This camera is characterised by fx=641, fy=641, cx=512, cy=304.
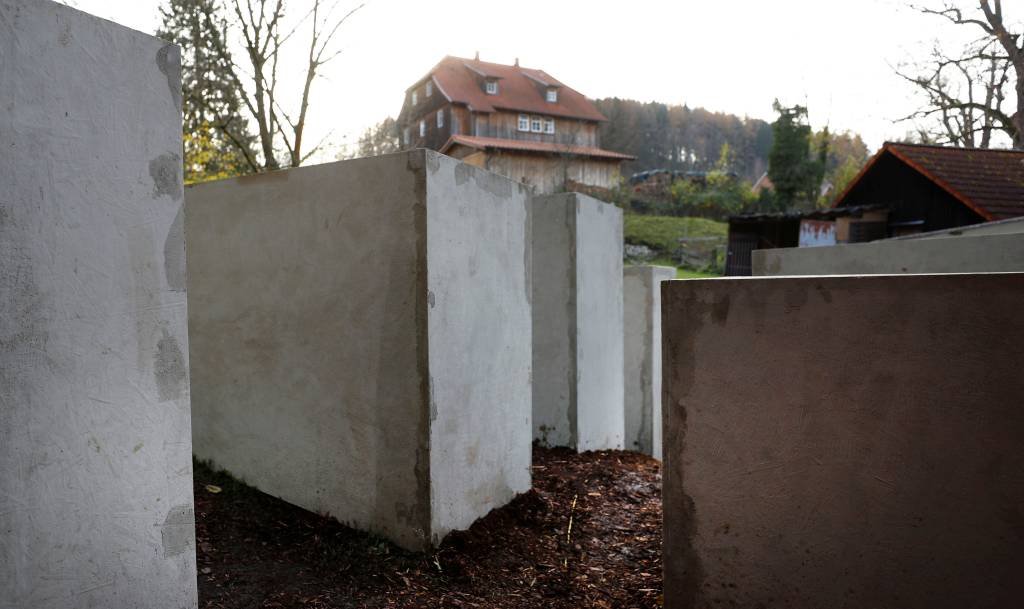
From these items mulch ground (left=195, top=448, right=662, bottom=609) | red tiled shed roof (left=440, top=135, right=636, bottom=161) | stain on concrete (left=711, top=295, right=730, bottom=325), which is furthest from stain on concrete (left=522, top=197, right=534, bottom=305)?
red tiled shed roof (left=440, top=135, right=636, bottom=161)

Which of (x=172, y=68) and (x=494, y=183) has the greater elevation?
(x=172, y=68)

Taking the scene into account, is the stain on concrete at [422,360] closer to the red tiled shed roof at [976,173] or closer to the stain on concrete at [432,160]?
the stain on concrete at [432,160]

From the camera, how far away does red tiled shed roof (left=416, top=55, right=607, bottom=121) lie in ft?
119

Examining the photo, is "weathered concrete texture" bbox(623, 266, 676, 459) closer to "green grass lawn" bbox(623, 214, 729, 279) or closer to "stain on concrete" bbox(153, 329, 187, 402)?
"stain on concrete" bbox(153, 329, 187, 402)

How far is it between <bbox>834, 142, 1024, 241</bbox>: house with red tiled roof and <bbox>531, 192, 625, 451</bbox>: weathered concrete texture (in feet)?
46.9

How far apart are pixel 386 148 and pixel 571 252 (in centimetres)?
1438

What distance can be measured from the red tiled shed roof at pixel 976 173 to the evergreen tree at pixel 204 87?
16.7 m

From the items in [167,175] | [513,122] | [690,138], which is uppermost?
[690,138]

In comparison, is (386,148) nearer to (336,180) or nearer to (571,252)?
(571,252)

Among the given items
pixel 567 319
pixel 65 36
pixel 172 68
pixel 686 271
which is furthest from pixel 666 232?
pixel 65 36

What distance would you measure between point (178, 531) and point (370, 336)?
5.47ft

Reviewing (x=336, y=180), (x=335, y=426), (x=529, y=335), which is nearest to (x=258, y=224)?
(x=336, y=180)

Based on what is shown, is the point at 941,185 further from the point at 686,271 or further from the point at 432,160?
the point at 432,160

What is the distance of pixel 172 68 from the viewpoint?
2.04 m
